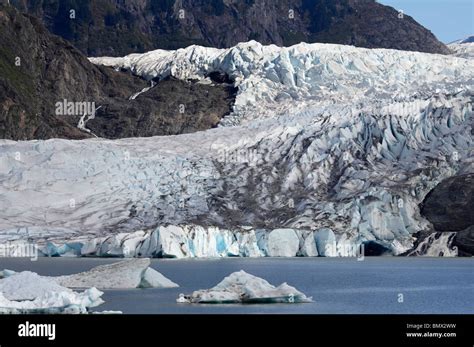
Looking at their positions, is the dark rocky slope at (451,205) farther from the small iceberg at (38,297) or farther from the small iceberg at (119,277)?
the small iceberg at (38,297)

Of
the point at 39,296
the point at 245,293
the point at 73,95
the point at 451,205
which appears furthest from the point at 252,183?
the point at 73,95

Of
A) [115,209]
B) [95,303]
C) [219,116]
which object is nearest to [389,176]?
[115,209]

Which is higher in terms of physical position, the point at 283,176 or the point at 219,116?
the point at 219,116

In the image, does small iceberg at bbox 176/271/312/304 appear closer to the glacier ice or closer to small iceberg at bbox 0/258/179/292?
small iceberg at bbox 0/258/179/292

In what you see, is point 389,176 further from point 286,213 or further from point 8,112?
point 8,112

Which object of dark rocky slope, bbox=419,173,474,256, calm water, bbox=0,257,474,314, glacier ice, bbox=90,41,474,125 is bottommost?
calm water, bbox=0,257,474,314

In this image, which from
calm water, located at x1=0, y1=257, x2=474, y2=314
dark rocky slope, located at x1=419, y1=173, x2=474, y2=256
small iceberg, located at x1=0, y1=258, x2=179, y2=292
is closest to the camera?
calm water, located at x1=0, y1=257, x2=474, y2=314

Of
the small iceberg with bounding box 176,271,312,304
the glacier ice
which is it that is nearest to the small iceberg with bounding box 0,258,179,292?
the small iceberg with bounding box 176,271,312,304

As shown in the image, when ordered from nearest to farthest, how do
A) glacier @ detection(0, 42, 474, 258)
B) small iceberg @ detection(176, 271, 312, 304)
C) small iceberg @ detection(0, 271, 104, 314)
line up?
1. small iceberg @ detection(0, 271, 104, 314)
2. small iceberg @ detection(176, 271, 312, 304)
3. glacier @ detection(0, 42, 474, 258)
